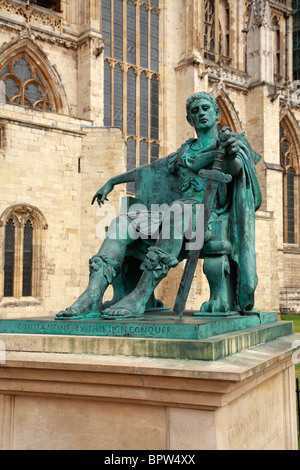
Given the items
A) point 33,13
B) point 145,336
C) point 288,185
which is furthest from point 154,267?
point 288,185

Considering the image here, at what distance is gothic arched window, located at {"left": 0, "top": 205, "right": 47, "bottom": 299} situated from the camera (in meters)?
14.1

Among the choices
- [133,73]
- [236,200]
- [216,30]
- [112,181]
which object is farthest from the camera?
[216,30]

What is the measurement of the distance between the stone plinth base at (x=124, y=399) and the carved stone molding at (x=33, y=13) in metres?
18.8

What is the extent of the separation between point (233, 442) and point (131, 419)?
1.50ft

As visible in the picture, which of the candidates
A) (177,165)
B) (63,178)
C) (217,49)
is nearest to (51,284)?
(63,178)

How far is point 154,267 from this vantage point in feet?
9.05

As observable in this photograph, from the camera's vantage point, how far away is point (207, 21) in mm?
27953

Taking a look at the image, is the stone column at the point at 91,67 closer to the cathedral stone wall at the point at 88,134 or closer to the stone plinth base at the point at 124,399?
the cathedral stone wall at the point at 88,134

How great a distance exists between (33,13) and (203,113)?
724 inches

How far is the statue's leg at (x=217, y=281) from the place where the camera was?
9.98ft

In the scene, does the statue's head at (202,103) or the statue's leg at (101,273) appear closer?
the statue's leg at (101,273)

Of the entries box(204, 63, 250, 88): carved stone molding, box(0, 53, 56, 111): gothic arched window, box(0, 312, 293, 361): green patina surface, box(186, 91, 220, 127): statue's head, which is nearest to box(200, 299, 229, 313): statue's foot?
box(0, 312, 293, 361): green patina surface

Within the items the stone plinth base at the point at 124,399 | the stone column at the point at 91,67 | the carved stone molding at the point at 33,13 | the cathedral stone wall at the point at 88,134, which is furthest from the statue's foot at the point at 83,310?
the carved stone molding at the point at 33,13

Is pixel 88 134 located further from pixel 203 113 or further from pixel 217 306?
pixel 217 306
